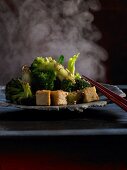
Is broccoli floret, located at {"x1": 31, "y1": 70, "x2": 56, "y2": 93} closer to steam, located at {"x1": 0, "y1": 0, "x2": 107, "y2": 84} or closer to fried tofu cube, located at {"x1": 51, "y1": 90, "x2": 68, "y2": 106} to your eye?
fried tofu cube, located at {"x1": 51, "y1": 90, "x2": 68, "y2": 106}

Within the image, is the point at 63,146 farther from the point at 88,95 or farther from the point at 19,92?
the point at 19,92

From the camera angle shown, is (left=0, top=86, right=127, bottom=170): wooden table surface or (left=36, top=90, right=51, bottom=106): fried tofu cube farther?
(left=36, top=90, right=51, bottom=106): fried tofu cube

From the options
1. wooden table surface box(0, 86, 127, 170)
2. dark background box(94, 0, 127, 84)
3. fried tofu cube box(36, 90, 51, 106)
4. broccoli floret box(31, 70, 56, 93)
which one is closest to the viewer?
wooden table surface box(0, 86, 127, 170)

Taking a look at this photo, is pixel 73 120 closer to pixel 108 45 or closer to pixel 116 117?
pixel 116 117

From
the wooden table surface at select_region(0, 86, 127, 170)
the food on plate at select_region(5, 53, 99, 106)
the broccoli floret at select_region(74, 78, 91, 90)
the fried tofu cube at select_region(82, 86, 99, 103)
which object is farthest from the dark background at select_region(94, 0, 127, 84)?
the wooden table surface at select_region(0, 86, 127, 170)

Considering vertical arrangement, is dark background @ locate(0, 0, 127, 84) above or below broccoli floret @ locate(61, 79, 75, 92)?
above

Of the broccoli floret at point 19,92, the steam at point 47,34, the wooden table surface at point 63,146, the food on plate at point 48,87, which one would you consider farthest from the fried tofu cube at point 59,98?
the steam at point 47,34

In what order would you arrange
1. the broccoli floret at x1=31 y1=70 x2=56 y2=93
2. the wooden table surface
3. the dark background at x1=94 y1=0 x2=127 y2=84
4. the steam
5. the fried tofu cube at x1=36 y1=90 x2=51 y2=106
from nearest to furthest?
the wooden table surface, the fried tofu cube at x1=36 y1=90 x2=51 y2=106, the broccoli floret at x1=31 y1=70 x2=56 y2=93, the dark background at x1=94 y1=0 x2=127 y2=84, the steam

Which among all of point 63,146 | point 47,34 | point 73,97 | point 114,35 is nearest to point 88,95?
point 73,97
